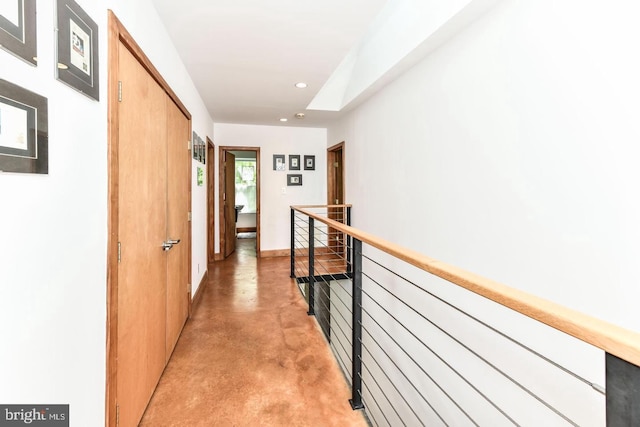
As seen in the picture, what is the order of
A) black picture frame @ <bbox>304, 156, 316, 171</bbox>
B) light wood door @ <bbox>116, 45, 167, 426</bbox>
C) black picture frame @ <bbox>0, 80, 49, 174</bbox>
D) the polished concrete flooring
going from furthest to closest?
black picture frame @ <bbox>304, 156, 316, 171</bbox> < the polished concrete flooring < light wood door @ <bbox>116, 45, 167, 426</bbox> < black picture frame @ <bbox>0, 80, 49, 174</bbox>

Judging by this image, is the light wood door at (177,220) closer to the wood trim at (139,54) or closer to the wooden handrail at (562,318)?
the wood trim at (139,54)

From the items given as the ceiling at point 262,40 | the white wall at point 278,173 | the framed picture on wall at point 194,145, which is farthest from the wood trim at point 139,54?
the white wall at point 278,173

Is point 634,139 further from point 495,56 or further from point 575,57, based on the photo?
point 495,56

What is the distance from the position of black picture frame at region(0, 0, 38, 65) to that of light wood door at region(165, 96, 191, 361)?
136 cm

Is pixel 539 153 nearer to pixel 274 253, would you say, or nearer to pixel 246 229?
pixel 274 253

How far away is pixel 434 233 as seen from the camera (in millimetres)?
2492

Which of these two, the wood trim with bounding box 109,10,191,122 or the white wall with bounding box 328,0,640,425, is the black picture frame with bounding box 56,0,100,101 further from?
the white wall with bounding box 328,0,640,425

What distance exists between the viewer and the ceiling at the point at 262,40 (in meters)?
2.02

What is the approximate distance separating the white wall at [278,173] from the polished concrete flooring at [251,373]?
2375mm

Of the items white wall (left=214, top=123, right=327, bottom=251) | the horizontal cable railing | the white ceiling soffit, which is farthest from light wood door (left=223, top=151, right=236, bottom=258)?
the horizontal cable railing

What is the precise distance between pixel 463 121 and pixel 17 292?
2.38m

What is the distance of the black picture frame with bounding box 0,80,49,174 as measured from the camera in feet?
2.46

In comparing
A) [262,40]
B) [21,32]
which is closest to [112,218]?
[21,32]

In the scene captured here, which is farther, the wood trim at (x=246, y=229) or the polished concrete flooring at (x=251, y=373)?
the wood trim at (x=246, y=229)
